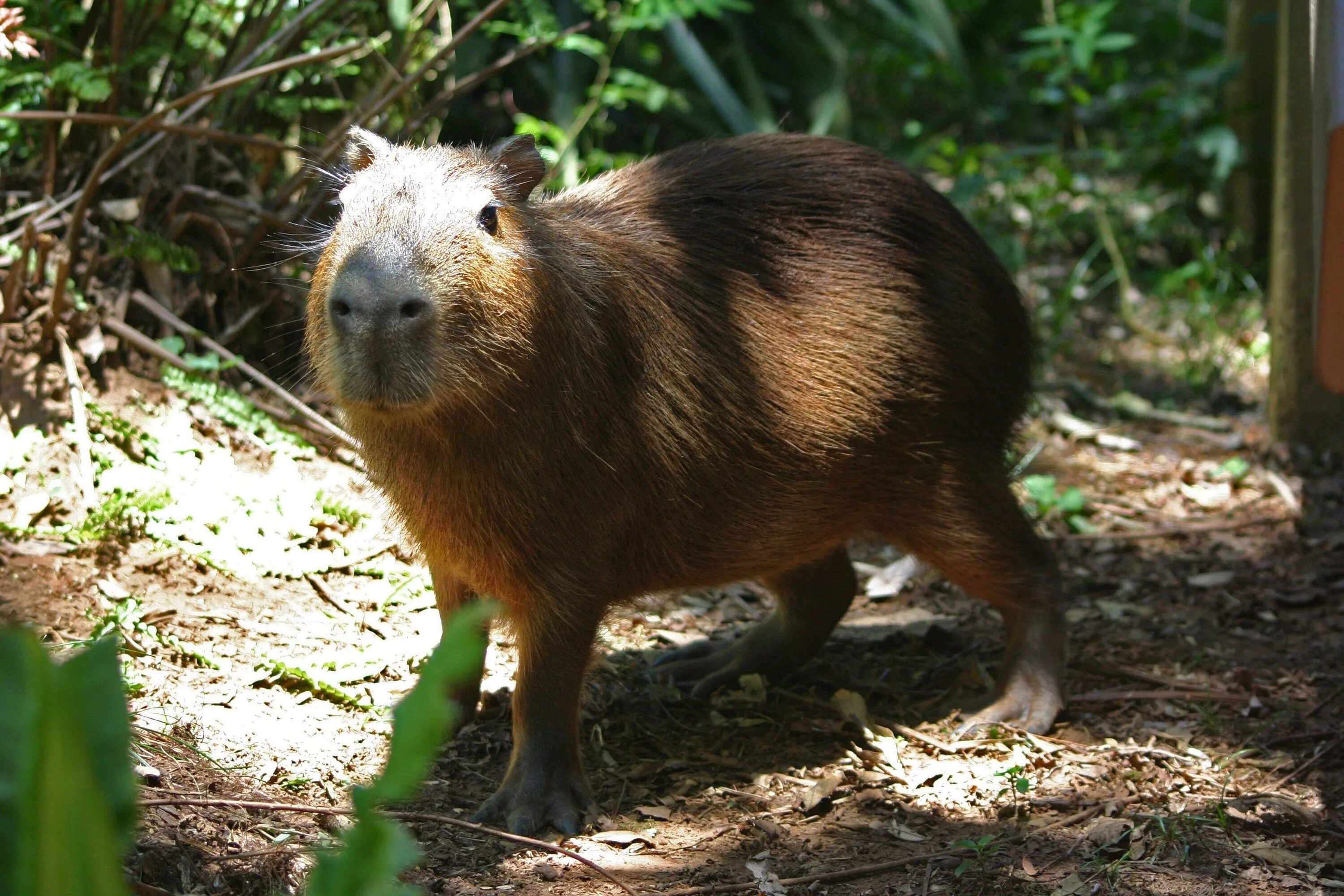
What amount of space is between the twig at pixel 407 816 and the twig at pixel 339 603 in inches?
39.2

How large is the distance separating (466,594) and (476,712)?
0.48m

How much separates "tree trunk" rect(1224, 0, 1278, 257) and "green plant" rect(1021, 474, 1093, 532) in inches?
113

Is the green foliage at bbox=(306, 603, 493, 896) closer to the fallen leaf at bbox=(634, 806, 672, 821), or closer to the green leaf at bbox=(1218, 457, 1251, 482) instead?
the fallen leaf at bbox=(634, 806, 672, 821)


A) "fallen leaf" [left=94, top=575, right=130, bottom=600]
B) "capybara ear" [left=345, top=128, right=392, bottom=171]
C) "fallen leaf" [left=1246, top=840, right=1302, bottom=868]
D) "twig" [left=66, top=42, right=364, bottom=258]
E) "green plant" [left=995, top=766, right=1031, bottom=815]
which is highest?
"twig" [left=66, top=42, right=364, bottom=258]

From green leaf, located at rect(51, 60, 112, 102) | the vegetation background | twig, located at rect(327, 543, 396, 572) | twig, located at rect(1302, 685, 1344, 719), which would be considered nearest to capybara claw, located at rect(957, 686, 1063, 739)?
twig, located at rect(1302, 685, 1344, 719)

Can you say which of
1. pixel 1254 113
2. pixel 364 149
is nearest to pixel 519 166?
pixel 364 149

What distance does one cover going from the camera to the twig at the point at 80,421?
4.11 metres

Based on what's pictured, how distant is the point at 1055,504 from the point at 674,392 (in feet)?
7.93

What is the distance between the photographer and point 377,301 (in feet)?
9.22

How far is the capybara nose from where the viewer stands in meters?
2.81

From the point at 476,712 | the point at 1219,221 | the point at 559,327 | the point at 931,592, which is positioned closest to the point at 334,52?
the point at 559,327

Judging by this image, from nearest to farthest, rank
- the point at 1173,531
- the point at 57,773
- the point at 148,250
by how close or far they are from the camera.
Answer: the point at 57,773
the point at 148,250
the point at 1173,531

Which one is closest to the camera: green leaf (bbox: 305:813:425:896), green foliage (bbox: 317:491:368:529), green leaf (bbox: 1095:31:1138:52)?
green leaf (bbox: 305:813:425:896)

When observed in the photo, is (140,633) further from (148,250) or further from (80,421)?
(148,250)
